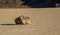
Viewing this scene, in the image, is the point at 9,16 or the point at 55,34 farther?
the point at 9,16

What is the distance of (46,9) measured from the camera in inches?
65.4

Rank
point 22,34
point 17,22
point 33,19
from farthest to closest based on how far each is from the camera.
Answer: point 33,19
point 17,22
point 22,34

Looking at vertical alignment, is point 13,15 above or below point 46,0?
below

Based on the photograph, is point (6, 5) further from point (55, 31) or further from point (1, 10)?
point (55, 31)

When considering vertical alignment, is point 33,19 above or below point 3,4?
below

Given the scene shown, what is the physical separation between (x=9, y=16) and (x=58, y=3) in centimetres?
53

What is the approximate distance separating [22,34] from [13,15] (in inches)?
24.6

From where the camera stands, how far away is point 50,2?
160 centimetres

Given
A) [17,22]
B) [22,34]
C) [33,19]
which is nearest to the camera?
[22,34]

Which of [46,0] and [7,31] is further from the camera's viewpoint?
[46,0]

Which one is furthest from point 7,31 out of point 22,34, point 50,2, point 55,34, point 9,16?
point 50,2

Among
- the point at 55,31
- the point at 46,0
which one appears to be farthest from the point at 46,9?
the point at 55,31

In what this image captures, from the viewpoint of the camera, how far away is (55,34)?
3.49 feet

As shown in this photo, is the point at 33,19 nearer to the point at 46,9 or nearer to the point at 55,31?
the point at 46,9
